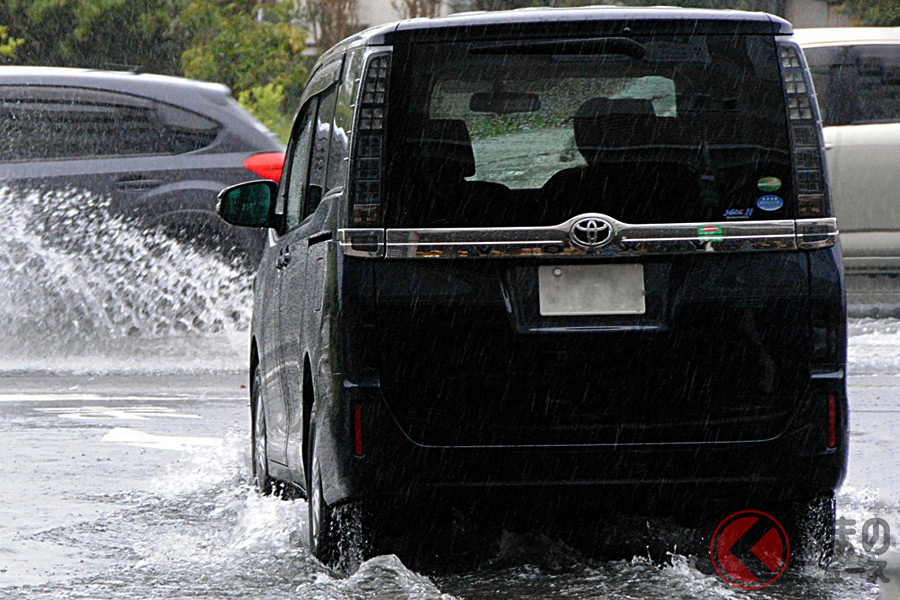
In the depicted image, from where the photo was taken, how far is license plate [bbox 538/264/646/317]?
17.0 ft

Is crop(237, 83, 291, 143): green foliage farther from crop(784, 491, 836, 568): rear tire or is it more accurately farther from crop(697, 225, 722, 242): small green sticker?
crop(697, 225, 722, 242): small green sticker

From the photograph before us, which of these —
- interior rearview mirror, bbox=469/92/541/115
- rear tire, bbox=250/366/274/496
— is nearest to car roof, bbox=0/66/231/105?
rear tire, bbox=250/366/274/496

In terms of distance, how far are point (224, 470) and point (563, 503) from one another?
3.30m

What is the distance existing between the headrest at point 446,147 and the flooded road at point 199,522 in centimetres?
118

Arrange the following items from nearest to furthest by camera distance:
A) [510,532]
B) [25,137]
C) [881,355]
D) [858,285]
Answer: [510,532]
[881,355]
[25,137]
[858,285]

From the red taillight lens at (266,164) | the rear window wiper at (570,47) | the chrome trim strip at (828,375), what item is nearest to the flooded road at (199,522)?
the chrome trim strip at (828,375)

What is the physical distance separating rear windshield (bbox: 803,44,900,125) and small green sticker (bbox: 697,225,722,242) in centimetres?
871

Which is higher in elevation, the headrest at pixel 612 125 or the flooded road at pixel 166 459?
the headrest at pixel 612 125

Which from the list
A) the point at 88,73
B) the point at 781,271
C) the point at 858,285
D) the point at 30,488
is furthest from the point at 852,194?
the point at 781,271

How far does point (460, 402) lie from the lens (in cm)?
513

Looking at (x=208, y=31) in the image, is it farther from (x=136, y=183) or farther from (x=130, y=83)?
(x=136, y=183)

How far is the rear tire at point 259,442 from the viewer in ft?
24.1

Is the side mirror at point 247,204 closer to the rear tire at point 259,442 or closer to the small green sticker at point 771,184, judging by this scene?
the rear tire at point 259,442

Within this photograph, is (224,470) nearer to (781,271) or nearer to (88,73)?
(781,271)
